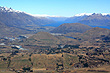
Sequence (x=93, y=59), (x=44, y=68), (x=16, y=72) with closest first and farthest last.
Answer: (x=16, y=72) → (x=44, y=68) → (x=93, y=59)

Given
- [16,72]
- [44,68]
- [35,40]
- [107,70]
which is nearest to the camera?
[107,70]

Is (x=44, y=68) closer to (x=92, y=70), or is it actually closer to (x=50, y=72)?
(x=50, y=72)

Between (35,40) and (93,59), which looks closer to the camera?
(93,59)

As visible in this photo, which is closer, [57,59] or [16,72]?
[16,72]

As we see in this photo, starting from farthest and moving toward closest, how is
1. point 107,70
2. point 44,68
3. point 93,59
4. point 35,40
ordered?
point 35,40, point 93,59, point 44,68, point 107,70

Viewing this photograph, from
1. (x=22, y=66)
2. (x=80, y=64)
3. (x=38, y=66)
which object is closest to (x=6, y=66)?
(x=22, y=66)

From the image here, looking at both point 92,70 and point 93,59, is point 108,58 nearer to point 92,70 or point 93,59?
point 93,59

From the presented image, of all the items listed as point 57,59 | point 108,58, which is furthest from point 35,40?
point 108,58

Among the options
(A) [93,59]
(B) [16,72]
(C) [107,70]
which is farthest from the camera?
(A) [93,59]

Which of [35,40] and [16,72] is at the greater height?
[35,40]
